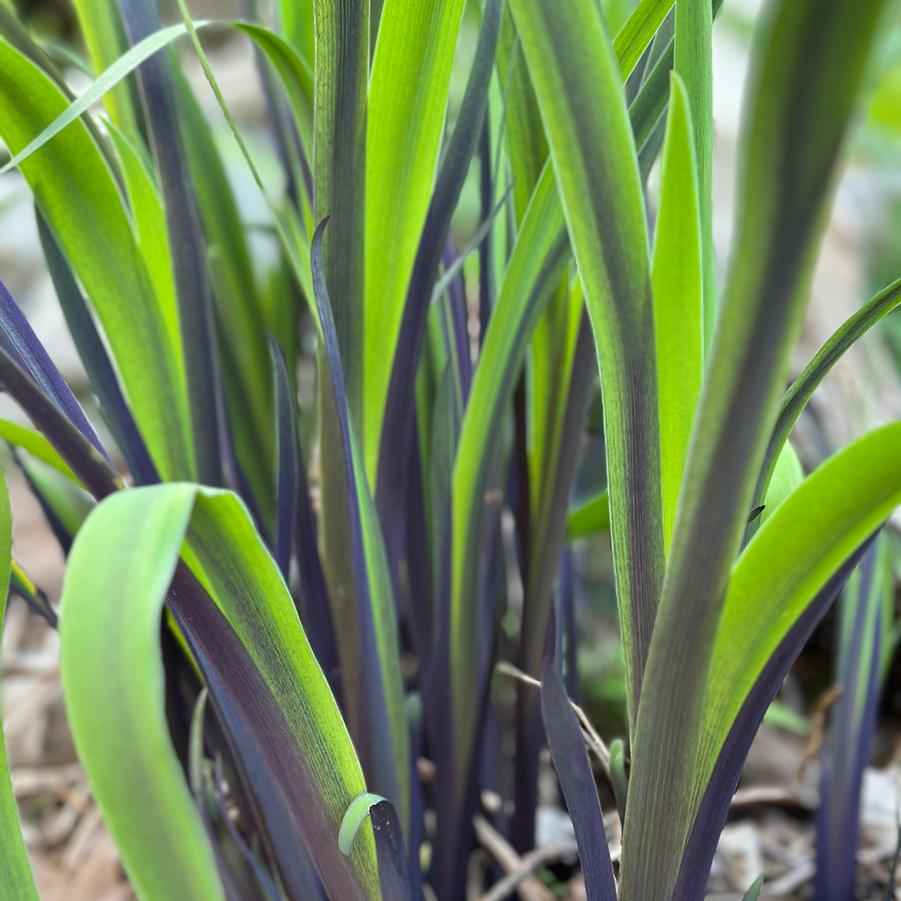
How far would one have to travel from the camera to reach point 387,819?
29 cm

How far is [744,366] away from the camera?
7.4 inches

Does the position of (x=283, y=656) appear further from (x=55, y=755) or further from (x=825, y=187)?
(x=55, y=755)

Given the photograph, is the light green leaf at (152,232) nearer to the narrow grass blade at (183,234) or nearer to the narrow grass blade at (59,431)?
the narrow grass blade at (183,234)

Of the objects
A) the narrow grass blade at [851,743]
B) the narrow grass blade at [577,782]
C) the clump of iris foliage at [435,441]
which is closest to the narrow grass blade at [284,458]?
the clump of iris foliage at [435,441]

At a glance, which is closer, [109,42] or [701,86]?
[701,86]

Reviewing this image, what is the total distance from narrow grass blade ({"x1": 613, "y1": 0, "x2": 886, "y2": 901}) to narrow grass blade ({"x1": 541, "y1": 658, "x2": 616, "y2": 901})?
12 mm

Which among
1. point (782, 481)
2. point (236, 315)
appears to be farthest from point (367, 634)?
point (236, 315)

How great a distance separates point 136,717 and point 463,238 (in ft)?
3.79

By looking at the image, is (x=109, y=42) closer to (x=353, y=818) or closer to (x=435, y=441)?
(x=435, y=441)

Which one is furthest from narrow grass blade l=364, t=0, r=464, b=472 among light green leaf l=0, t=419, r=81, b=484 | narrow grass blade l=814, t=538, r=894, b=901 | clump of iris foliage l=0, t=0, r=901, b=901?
narrow grass blade l=814, t=538, r=894, b=901

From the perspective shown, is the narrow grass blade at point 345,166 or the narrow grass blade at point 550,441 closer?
the narrow grass blade at point 345,166

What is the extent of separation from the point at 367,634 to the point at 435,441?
10 cm

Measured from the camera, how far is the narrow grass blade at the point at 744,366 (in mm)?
152

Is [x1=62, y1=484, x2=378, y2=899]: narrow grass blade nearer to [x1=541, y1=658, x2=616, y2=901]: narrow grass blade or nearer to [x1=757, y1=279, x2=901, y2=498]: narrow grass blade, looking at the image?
[x1=541, y1=658, x2=616, y2=901]: narrow grass blade
